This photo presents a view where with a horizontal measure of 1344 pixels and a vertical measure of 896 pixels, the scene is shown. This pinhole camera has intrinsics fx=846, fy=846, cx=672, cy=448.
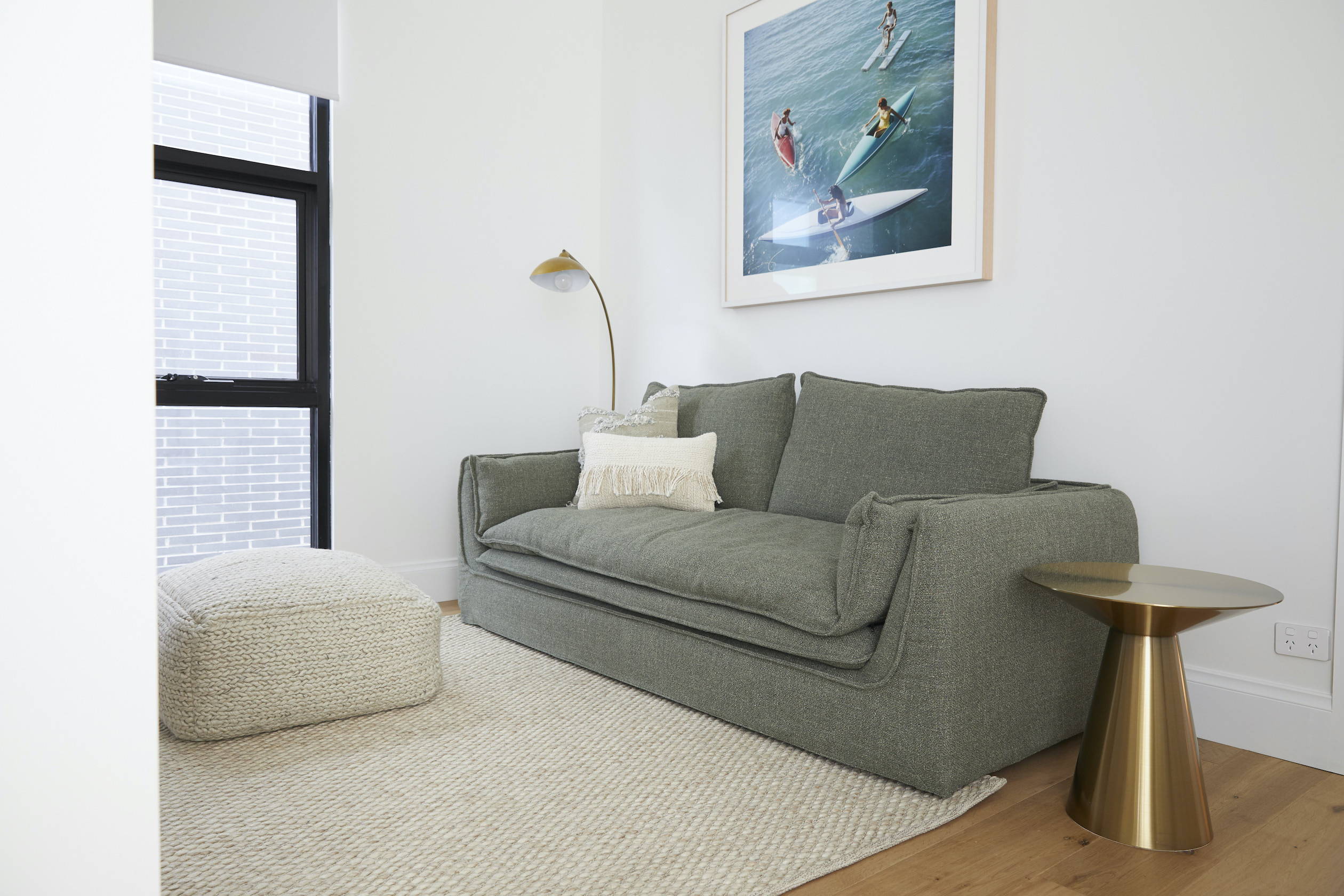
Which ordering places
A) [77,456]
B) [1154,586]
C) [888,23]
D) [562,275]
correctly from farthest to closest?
[562,275]
[888,23]
[1154,586]
[77,456]

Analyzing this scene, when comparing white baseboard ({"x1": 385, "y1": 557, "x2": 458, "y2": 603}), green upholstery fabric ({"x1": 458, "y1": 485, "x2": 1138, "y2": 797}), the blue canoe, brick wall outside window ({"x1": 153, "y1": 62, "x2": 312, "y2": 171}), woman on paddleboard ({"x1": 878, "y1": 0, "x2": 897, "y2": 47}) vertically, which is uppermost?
woman on paddleboard ({"x1": 878, "y1": 0, "x2": 897, "y2": 47})

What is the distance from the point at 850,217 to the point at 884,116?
0.36 metres

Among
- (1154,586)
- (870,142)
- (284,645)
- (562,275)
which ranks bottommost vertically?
(284,645)

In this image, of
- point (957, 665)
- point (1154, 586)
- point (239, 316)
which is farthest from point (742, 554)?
point (239, 316)

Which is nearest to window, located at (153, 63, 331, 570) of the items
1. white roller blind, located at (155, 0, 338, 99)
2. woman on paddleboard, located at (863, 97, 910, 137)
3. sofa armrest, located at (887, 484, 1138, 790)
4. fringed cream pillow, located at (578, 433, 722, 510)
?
white roller blind, located at (155, 0, 338, 99)

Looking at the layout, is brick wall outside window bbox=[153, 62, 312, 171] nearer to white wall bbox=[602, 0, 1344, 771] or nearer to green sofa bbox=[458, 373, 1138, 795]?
green sofa bbox=[458, 373, 1138, 795]

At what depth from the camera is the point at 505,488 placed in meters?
3.18

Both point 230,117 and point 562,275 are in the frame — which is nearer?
point 230,117

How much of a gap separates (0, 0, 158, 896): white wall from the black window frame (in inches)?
127

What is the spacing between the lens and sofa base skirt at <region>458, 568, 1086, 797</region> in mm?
1796

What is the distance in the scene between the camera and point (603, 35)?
439cm

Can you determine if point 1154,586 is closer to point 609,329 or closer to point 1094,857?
point 1094,857

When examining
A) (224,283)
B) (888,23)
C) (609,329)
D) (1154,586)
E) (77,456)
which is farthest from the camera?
(609,329)

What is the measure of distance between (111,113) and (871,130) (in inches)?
114
